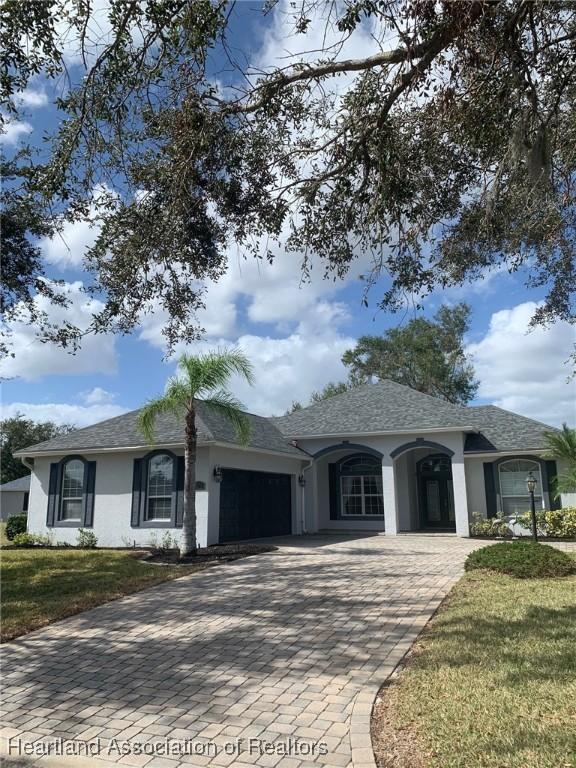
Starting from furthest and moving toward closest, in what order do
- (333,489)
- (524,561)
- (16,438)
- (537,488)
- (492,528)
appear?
(16,438), (333,489), (537,488), (492,528), (524,561)

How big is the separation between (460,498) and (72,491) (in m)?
12.8

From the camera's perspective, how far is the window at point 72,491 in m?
18.9

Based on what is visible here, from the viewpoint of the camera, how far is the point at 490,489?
19.4 m

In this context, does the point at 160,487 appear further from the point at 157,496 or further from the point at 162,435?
the point at 162,435

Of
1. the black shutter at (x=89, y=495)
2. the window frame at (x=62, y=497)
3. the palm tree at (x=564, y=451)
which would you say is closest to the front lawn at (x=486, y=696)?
the palm tree at (x=564, y=451)

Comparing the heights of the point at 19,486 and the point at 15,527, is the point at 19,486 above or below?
above

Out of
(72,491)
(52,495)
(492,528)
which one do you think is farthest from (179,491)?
(492,528)

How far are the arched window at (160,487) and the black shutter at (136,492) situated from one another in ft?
0.90

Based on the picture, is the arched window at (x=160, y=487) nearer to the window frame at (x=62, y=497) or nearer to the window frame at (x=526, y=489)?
the window frame at (x=62, y=497)

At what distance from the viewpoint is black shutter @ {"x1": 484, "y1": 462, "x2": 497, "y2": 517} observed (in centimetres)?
1920

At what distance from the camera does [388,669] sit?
18.8ft

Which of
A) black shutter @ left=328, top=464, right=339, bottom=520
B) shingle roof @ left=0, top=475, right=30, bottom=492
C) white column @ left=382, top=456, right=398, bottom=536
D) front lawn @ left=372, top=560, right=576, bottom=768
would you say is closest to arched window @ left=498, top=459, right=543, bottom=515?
white column @ left=382, top=456, right=398, bottom=536

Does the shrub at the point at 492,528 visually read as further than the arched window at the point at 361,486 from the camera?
No

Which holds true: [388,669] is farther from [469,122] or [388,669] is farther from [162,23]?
[162,23]
